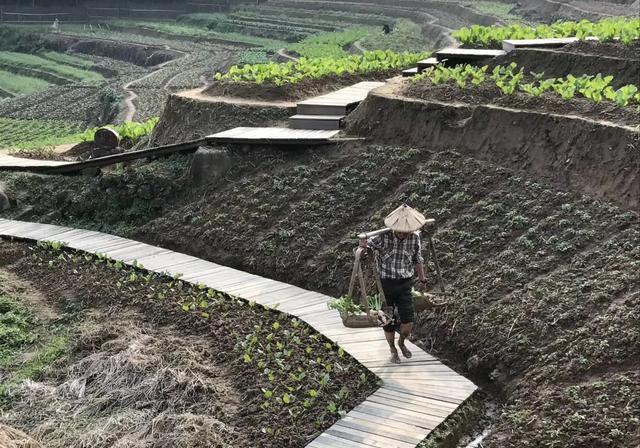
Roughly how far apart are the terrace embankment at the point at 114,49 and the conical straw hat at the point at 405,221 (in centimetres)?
4446

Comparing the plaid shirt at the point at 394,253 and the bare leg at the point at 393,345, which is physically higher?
the plaid shirt at the point at 394,253

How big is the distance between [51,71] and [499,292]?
46337 mm

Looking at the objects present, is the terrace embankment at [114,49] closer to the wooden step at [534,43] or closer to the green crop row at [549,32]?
the green crop row at [549,32]

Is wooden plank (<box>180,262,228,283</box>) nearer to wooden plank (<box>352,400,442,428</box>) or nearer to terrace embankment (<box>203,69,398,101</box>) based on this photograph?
wooden plank (<box>352,400,442,428</box>)

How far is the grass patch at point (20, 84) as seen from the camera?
4675 centimetres

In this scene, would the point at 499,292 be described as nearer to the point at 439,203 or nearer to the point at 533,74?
the point at 439,203

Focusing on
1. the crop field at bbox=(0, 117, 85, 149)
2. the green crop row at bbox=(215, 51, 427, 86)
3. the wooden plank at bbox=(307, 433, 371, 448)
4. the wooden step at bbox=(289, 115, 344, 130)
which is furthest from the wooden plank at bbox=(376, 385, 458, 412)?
the crop field at bbox=(0, 117, 85, 149)

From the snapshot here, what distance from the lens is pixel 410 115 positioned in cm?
1404

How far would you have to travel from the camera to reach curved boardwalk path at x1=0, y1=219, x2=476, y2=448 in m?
8.07

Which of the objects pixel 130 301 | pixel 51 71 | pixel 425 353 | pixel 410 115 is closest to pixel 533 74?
pixel 410 115

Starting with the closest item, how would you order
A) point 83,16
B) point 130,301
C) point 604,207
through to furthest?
point 604,207
point 130,301
point 83,16

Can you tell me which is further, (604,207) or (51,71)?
(51,71)

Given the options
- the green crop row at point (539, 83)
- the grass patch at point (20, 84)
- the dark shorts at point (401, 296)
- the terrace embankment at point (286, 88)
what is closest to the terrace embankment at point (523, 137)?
the green crop row at point (539, 83)

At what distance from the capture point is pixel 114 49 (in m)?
55.4
